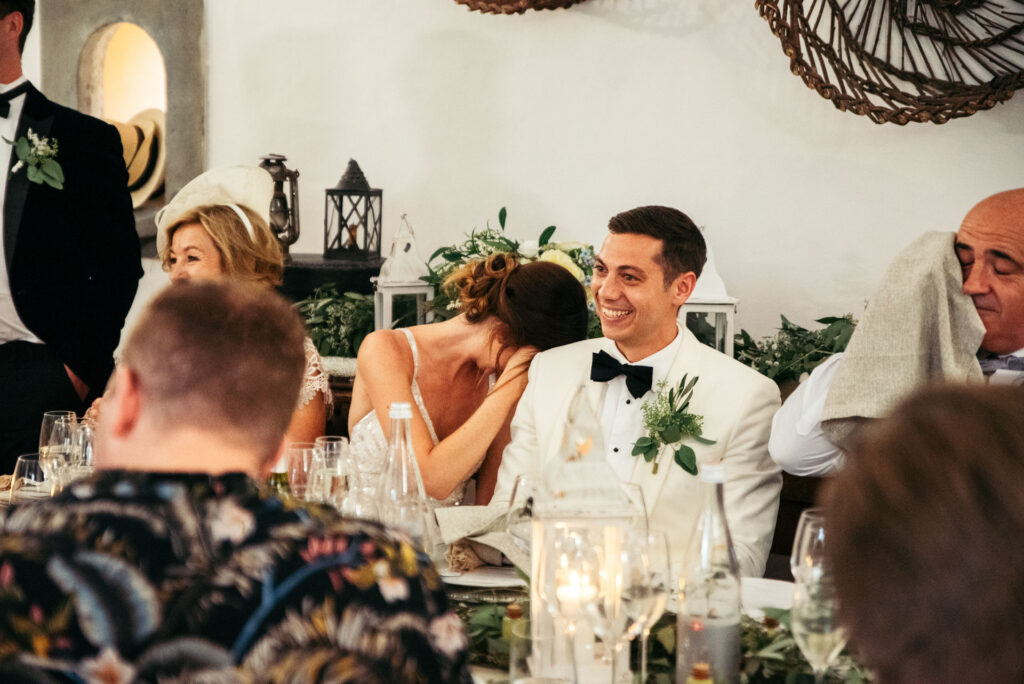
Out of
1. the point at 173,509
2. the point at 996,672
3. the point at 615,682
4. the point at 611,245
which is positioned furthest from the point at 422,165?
the point at 996,672

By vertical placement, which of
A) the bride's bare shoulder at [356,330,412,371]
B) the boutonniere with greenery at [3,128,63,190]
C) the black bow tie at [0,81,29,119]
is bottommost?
the bride's bare shoulder at [356,330,412,371]

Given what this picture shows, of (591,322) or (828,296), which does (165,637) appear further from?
(828,296)

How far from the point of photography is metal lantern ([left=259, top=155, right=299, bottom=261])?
4227 millimetres

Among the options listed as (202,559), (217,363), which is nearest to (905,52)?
(217,363)

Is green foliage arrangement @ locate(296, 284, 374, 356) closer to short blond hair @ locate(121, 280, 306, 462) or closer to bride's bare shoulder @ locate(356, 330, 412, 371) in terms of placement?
bride's bare shoulder @ locate(356, 330, 412, 371)

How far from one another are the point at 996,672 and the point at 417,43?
12.9 ft

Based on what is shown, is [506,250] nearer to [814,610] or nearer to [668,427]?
[668,427]

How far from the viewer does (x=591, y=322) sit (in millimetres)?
3361

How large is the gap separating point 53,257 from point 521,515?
2.35 meters

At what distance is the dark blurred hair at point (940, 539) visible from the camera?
68 cm

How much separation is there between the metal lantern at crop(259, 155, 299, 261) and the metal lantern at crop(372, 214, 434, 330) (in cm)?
75

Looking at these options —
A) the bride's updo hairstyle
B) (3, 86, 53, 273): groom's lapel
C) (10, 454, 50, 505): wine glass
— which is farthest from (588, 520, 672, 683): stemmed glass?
(3, 86, 53, 273): groom's lapel

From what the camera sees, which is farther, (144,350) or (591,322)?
(591,322)

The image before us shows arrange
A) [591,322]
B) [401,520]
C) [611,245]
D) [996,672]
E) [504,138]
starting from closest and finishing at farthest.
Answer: [996,672], [401,520], [611,245], [591,322], [504,138]
